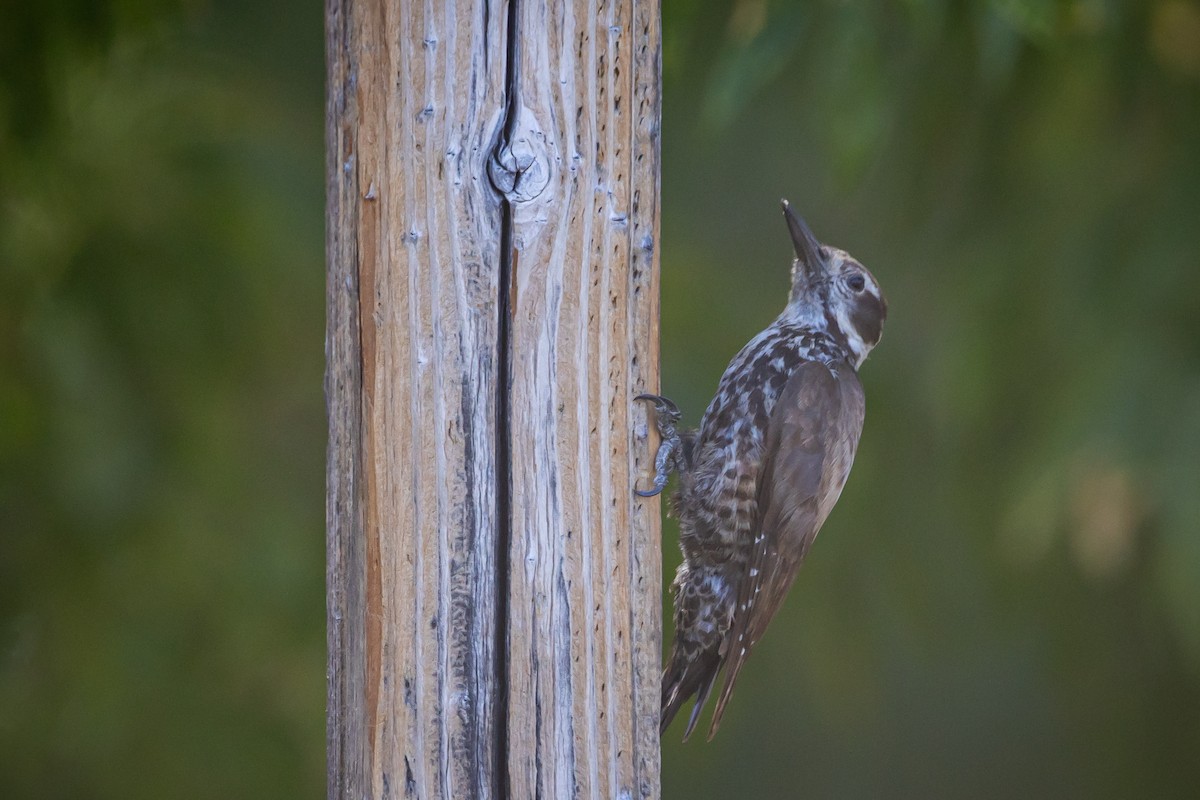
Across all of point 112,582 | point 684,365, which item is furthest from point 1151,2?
point 112,582

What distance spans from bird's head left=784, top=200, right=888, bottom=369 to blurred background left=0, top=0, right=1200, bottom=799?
191mm

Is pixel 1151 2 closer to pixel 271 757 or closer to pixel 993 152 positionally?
pixel 993 152

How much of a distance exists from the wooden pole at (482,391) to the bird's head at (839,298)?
131 cm

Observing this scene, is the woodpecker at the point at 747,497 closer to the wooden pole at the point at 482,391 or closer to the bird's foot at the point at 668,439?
the bird's foot at the point at 668,439

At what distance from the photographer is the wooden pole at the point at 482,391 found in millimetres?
1551

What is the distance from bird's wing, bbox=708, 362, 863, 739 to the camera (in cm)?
245

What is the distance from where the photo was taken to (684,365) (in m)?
3.53

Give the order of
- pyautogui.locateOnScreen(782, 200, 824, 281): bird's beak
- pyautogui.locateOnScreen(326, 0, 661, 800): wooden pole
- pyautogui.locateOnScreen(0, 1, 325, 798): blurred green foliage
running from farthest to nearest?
pyautogui.locateOnScreen(0, 1, 325, 798): blurred green foliage < pyautogui.locateOnScreen(782, 200, 824, 281): bird's beak < pyautogui.locateOnScreen(326, 0, 661, 800): wooden pole

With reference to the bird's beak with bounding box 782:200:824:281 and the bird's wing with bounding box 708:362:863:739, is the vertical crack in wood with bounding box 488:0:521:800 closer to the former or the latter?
the bird's wing with bounding box 708:362:863:739

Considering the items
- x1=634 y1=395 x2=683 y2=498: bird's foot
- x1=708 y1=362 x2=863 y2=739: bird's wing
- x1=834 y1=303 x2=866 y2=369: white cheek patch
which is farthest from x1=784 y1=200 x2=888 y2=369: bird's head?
x1=634 y1=395 x2=683 y2=498: bird's foot

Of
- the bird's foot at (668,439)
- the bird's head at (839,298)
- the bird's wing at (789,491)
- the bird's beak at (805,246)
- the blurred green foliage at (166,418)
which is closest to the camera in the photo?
the bird's foot at (668,439)

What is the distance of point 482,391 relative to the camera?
1.56 metres

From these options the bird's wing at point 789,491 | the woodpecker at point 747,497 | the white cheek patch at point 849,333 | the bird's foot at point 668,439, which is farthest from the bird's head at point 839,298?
the bird's foot at point 668,439

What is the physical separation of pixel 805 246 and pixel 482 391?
138cm
